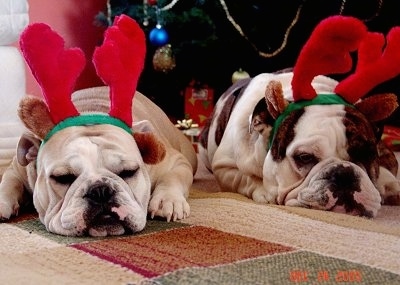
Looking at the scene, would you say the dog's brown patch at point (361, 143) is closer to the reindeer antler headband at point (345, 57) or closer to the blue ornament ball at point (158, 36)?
the reindeer antler headband at point (345, 57)

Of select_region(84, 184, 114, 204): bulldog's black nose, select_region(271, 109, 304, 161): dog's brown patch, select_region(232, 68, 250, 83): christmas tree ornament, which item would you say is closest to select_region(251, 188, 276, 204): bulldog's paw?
select_region(271, 109, 304, 161): dog's brown patch

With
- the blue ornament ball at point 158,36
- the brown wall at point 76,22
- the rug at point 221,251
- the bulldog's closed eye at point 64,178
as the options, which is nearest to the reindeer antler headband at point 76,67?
the bulldog's closed eye at point 64,178

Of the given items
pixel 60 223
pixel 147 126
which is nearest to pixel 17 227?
pixel 60 223

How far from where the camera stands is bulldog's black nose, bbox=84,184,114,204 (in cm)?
137

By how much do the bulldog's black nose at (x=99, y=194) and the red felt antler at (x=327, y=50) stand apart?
23.4 inches

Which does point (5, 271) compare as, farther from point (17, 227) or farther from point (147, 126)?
point (147, 126)

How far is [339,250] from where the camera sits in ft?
4.02

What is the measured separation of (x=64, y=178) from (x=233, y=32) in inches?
75.7

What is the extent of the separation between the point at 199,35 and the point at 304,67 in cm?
148

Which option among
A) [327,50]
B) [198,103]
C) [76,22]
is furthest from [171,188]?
[76,22]

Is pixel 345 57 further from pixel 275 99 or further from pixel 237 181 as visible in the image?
pixel 237 181

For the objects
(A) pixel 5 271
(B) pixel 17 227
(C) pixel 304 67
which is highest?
(C) pixel 304 67

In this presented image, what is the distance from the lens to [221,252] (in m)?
1.21

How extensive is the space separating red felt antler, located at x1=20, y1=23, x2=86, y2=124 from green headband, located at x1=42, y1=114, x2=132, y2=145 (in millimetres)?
18
